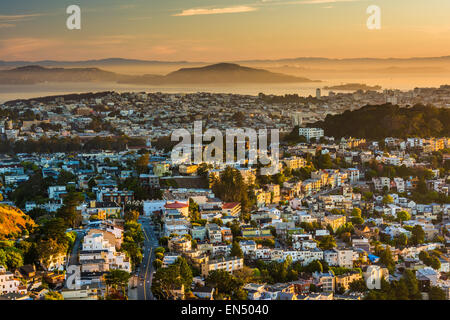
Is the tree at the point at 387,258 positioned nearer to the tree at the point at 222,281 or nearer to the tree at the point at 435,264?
the tree at the point at 435,264

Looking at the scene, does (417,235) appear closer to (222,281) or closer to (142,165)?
(222,281)

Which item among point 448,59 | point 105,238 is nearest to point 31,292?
point 105,238

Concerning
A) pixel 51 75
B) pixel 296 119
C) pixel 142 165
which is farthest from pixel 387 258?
pixel 296 119

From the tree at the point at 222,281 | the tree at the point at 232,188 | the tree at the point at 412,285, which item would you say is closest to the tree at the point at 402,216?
the tree at the point at 232,188

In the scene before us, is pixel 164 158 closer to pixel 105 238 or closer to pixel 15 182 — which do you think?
pixel 15 182
